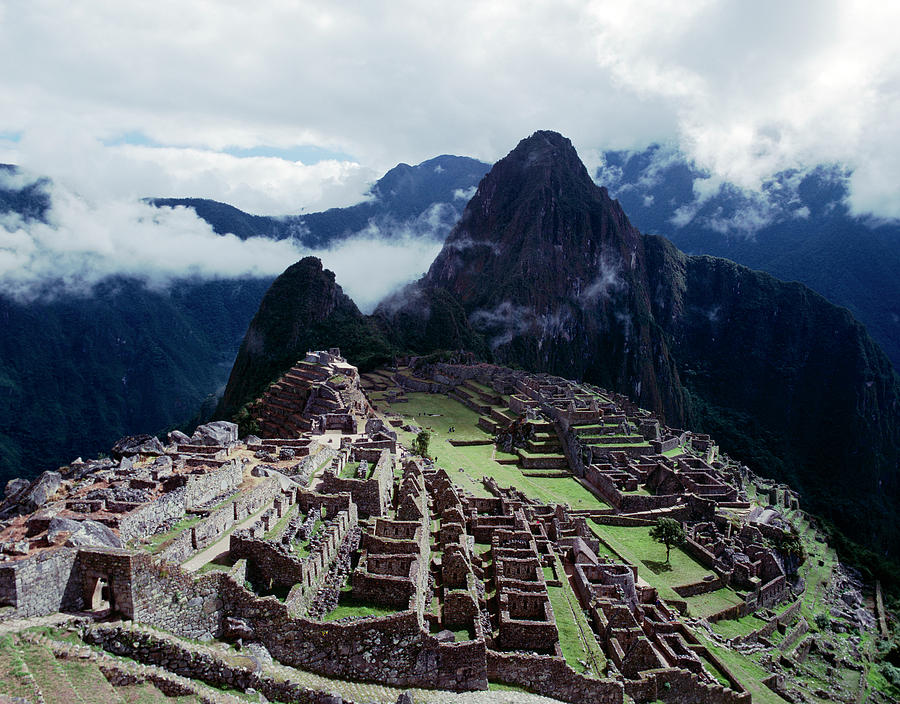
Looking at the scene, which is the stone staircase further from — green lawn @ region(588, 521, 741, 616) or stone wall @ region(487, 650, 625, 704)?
stone wall @ region(487, 650, 625, 704)

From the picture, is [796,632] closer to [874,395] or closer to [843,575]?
[843,575]

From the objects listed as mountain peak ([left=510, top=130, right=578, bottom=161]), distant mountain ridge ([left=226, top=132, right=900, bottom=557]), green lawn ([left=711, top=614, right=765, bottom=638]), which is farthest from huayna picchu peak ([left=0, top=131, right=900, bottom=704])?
mountain peak ([left=510, top=130, right=578, bottom=161])

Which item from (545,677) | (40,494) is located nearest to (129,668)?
(545,677)

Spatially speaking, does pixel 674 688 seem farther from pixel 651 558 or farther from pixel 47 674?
pixel 47 674

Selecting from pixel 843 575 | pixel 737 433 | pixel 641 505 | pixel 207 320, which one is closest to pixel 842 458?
pixel 737 433

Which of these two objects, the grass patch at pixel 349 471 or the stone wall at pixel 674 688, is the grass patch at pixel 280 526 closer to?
the grass patch at pixel 349 471

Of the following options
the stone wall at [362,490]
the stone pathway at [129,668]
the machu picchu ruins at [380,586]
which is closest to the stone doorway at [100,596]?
the machu picchu ruins at [380,586]
